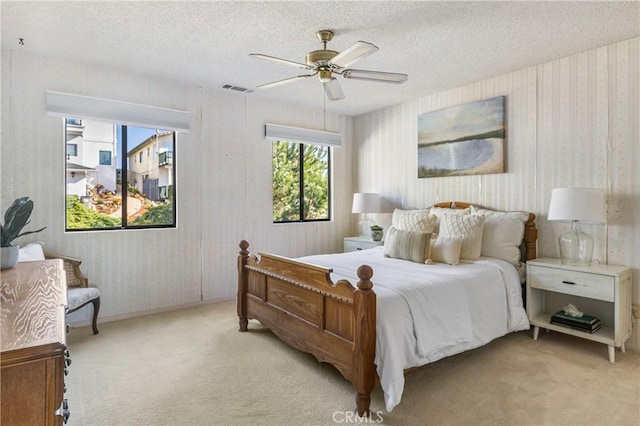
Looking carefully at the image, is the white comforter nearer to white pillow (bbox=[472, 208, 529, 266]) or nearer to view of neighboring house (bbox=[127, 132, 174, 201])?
white pillow (bbox=[472, 208, 529, 266])

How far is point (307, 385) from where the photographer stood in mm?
2430

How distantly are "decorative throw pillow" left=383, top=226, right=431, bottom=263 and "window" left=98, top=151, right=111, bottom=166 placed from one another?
3.11 meters

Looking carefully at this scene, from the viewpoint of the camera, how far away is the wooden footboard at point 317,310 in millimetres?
2094

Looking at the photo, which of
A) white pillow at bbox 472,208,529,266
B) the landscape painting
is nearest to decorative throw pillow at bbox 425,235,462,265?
white pillow at bbox 472,208,529,266

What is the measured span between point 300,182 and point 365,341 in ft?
11.3

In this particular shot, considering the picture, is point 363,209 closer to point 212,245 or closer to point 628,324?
point 212,245

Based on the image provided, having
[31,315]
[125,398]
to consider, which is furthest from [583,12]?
[125,398]

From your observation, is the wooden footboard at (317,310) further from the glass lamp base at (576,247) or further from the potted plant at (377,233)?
the glass lamp base at (576,247)

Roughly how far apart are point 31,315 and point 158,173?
10.9ft

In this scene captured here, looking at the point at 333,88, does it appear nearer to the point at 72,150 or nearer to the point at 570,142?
the point at 570,142

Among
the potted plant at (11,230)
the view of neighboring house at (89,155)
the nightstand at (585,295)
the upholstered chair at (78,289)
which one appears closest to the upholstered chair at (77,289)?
the upholstered chair at (78,289)

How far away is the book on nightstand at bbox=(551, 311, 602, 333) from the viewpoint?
9.50 ft

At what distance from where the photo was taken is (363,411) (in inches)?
82.1

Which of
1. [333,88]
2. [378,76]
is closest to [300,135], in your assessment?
[333,88]
